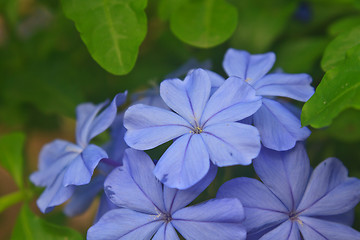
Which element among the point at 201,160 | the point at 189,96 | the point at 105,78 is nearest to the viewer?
the point at 201,160

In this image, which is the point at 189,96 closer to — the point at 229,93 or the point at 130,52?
the point at 229,93

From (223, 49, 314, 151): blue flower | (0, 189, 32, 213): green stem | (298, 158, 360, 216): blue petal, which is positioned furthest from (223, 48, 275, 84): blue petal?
(0, 189, 32, 213): green stem

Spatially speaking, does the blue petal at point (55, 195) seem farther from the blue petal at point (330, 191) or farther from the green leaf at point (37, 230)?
the blue petal at point (330, 191)

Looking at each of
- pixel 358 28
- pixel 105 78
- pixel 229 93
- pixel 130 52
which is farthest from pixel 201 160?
pixel 105 78

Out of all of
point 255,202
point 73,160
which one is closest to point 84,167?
point 73,160

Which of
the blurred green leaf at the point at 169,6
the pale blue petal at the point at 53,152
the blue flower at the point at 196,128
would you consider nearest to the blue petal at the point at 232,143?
the blue flower at the point at 196,128

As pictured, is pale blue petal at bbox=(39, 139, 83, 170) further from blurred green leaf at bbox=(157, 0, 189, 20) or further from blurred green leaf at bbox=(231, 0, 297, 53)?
blurred green leaf at bbox=(231, 0, 297, 53)

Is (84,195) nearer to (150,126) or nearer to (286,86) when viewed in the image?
(150,126)
